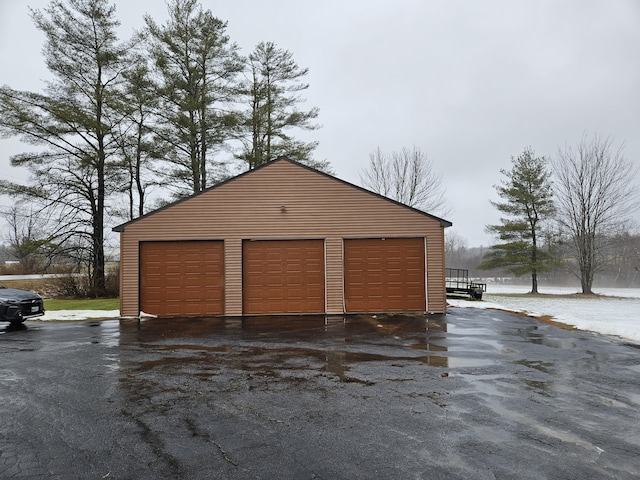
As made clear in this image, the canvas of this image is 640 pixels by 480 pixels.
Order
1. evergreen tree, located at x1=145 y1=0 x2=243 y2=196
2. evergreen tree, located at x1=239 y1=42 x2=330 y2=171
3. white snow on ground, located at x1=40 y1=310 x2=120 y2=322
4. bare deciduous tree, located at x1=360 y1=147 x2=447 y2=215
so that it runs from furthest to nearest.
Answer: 1. bare deciduous tree, located at x1=360 y1=147 x2=447 y2=215
2. evergreen tree, located at x1=239 y1=42 x2=330 y2=171
3. evergreen tree, located at x1=145 y1=0 x2=243 y2=196
4. white snow on ground, located at x1=40 y1=310 x2=120 y2=322

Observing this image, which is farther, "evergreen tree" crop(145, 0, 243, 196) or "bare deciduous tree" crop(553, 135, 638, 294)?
"bare deciduous tree" crop(553, 135, 638, 294)

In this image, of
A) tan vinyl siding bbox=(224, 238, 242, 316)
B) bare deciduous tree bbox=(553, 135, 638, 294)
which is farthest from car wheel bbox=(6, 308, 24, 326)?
bare deciduous tree bbox=(553, 135, 638, 294)

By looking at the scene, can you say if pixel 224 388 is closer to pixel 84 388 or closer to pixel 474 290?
pixel 84 388

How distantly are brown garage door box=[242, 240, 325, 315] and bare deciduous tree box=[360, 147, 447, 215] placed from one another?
17.1m

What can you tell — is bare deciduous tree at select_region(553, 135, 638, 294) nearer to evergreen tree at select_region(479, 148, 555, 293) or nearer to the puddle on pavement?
evergreen tree at select_region(479, 148, 555, 293)

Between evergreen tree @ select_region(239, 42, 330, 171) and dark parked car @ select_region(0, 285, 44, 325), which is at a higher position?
evergreen tree @ select_region(239, 42, 330, 171)

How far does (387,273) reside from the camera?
40.5ft

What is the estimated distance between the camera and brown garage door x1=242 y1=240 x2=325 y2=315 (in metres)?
12.2

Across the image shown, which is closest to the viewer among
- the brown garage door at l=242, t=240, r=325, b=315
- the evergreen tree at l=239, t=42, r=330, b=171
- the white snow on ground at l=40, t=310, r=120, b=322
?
the white snow on ground at l=40, t=310, r=120, b=322

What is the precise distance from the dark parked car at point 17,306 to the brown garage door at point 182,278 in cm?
272

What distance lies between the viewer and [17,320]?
10.1 metres

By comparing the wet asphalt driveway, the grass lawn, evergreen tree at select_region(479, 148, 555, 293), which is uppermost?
evergreen tree at select_region(479, 148, 555, 293)


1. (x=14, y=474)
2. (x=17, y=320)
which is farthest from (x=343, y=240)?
(x=14, y=474)

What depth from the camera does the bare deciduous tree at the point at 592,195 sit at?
24312 mm
